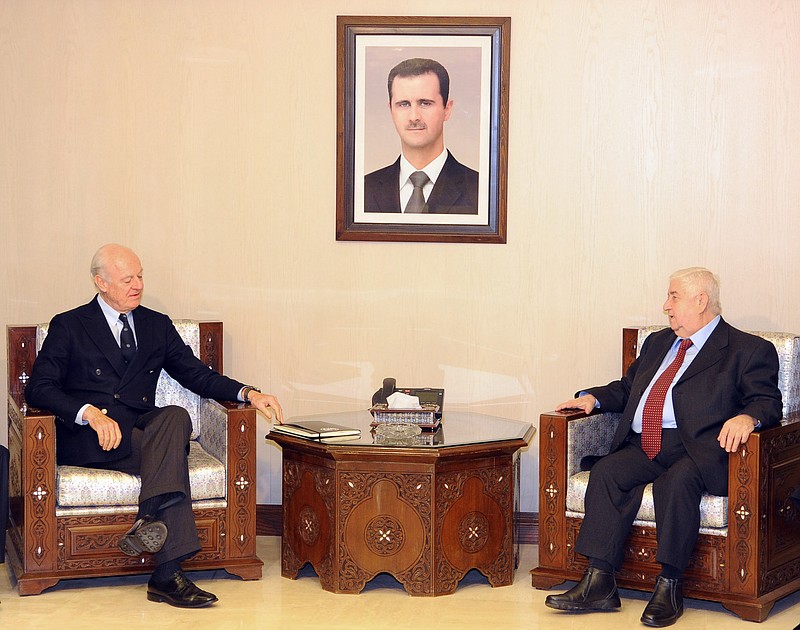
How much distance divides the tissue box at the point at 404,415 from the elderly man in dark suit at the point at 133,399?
0.40 metres

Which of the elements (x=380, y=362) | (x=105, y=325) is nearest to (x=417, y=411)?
(x=380, y=362)

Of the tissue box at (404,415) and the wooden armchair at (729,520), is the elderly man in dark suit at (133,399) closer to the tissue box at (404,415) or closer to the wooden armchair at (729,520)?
the tissue box at (404,415)

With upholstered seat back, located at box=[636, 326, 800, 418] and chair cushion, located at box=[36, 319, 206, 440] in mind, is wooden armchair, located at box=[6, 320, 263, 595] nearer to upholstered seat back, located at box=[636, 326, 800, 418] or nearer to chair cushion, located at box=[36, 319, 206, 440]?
chair cushion, located at box=[36, 319, 206, 440]

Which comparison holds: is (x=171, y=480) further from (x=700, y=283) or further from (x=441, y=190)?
(x=700, y=283)

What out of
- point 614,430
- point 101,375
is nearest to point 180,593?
point 101,375

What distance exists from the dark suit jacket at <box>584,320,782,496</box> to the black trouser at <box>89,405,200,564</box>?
1.68m

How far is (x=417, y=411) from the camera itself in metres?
4.30

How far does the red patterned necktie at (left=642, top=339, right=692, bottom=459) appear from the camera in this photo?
4184 mm

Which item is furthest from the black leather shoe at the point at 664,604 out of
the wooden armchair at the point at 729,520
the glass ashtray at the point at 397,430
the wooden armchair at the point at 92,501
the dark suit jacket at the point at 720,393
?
the wooden armchair at the point at 92,501

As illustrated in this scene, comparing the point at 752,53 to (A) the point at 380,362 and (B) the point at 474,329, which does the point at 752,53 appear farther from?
(A) the point at 380,362

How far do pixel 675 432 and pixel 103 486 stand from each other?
219 cm

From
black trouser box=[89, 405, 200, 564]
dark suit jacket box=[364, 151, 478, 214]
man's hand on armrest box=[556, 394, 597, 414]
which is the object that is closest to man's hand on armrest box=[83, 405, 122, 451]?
black trouser box=[89, 405, 200, 564]

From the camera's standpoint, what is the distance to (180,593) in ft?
13.1

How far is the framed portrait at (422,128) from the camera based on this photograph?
4.93m
